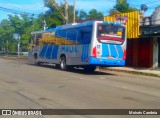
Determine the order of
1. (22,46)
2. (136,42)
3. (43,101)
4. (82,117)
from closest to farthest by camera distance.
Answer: (82,117)
(43,101)
(136,42)
(22,46)

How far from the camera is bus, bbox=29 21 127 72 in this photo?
69.5ft

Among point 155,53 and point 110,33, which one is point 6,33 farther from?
point 110,33

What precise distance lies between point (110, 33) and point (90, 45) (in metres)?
1.48

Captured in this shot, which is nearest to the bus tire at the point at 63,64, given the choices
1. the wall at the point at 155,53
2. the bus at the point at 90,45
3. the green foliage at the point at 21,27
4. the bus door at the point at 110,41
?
the bus at the point at 90,45

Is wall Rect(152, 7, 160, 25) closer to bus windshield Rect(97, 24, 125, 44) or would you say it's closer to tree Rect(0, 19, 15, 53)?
bus windshield Rect(97, 24, 125, 44)

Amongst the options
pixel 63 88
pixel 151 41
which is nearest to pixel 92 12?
pixel 151 41

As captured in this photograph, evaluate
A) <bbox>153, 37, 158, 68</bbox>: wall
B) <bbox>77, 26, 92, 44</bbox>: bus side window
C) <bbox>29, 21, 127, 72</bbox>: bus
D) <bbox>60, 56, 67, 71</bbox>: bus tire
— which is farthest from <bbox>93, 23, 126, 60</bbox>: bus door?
<bbox>153, 37, 158, 68</bbox>: wall

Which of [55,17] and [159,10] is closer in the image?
[159,10]

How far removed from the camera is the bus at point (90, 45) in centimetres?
2117

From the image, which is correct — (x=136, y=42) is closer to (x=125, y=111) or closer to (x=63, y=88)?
(x=63, y=88)

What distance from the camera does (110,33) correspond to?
21.5 meters

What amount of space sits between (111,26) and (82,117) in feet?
45.7

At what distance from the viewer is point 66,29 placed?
2484cm

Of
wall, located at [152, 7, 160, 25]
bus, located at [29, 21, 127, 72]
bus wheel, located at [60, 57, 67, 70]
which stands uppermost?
wall, located at [152, 7, 160, 25]
